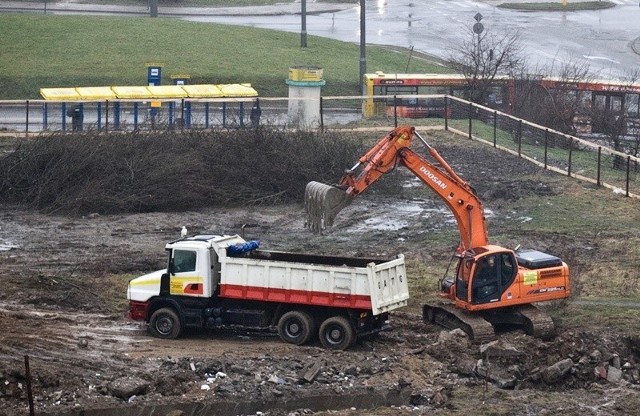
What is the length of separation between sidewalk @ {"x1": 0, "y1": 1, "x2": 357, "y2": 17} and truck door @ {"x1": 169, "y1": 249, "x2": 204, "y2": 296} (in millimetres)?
43269

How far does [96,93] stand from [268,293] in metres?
21.9

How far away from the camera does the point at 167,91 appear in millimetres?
43188

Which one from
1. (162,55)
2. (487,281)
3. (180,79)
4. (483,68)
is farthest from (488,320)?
(162,55)

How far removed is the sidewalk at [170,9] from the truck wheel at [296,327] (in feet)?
146

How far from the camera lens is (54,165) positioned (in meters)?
33.6

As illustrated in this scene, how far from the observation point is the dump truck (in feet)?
71.5

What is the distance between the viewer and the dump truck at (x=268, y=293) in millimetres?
21781

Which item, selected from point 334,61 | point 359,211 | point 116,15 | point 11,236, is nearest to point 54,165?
point 11,236

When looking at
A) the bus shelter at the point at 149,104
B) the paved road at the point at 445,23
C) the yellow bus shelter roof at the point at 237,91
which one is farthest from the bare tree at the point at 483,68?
the bus shelter at the point at 149,104

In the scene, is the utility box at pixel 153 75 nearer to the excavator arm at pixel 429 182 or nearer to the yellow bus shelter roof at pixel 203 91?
the yellow bus shelter roof at pixel 203 91

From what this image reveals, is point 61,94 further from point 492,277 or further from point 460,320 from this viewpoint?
point 492,277

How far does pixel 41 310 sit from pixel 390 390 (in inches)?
298

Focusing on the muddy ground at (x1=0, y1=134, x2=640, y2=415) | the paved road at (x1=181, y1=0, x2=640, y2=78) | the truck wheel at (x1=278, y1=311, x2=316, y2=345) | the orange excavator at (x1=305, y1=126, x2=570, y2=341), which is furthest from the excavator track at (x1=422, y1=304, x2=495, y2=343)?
the paved road at (x1=181, y1=0, x2=640, y2=78)

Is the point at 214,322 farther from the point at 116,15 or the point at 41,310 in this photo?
the point at 116,15
